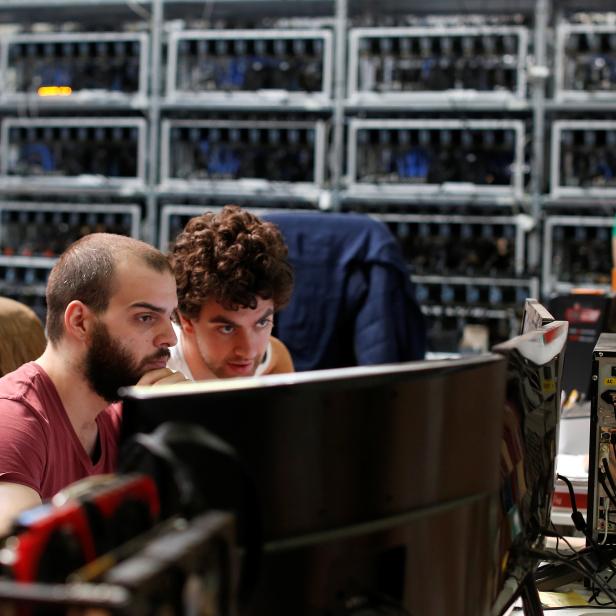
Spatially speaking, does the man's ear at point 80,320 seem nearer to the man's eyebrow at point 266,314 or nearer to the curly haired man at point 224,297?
the curly haired man at point 224,297

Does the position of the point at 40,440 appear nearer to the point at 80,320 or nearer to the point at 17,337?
the point at 80,320

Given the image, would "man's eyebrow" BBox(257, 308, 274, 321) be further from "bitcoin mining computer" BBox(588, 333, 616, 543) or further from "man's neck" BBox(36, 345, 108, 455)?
"bitcoin mining computer" BBox(588, 333, 616, 543)

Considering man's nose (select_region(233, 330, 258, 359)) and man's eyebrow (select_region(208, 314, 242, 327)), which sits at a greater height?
man's eyebrow (select_region(208, 314, 242, 327))

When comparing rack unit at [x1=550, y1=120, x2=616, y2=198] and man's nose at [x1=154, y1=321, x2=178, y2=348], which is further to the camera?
rack unit at [x1=550, y1=120, x2=616, y2=198]

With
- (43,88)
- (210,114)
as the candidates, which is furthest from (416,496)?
(43,88)

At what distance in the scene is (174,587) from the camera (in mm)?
639

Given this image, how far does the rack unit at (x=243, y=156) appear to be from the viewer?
5086 mm

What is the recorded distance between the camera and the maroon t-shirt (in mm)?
1470

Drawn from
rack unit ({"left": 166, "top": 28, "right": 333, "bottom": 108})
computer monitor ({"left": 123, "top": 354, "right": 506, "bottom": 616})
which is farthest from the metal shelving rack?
computer monitor ({"left": 123, "top": 354, "right": 506, "bottom": 616})

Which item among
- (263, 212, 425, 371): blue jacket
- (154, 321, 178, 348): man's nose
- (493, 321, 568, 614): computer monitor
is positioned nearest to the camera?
(493, 321, 568, 614): computer monitor

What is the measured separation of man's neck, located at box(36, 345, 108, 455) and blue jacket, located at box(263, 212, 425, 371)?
173 centimetres

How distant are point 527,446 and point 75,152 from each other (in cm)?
466

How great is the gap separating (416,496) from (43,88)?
16.4 feet

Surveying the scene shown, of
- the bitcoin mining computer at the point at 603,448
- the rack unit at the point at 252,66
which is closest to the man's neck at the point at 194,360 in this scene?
the bitcoin mining computer at the point at 603,448
